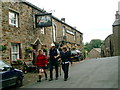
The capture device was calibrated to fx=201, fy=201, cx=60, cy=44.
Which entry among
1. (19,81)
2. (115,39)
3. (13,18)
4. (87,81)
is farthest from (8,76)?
(115,39)

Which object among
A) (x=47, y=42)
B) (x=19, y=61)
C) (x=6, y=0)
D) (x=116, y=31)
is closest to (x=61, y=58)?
(x=19, y=61)

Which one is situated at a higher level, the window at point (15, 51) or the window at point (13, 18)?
the window at point (13, 18)

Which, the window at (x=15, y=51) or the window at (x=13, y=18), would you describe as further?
the window at (x=15, y=51)

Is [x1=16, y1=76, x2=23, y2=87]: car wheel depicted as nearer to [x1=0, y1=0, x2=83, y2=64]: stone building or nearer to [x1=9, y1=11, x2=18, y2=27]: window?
[x1=0, y1=0, x2=83, y2=64]: stone building

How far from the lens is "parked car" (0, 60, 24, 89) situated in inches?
313

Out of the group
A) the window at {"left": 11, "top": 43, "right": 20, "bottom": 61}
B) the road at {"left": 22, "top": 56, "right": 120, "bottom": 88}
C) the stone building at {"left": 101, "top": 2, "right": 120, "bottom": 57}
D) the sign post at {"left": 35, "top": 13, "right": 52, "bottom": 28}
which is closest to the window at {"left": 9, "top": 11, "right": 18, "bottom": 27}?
the window at {"left": 11, "top": 43, "right": 20, "bottom": 61}

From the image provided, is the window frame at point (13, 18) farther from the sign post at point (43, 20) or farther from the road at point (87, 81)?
the road at point (87, 81)

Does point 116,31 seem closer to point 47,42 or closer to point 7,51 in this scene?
point 47,42

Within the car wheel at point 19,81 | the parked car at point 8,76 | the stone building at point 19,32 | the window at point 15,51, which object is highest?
the stone building at point 19,32

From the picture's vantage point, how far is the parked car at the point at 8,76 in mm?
7961

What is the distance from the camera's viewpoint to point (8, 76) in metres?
8.44

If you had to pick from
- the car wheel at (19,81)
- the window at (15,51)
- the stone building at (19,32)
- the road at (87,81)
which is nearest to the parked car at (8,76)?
the car wheel at (19,81)

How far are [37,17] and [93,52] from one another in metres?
76.1

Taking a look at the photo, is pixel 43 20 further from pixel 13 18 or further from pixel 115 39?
pixel 115 39
